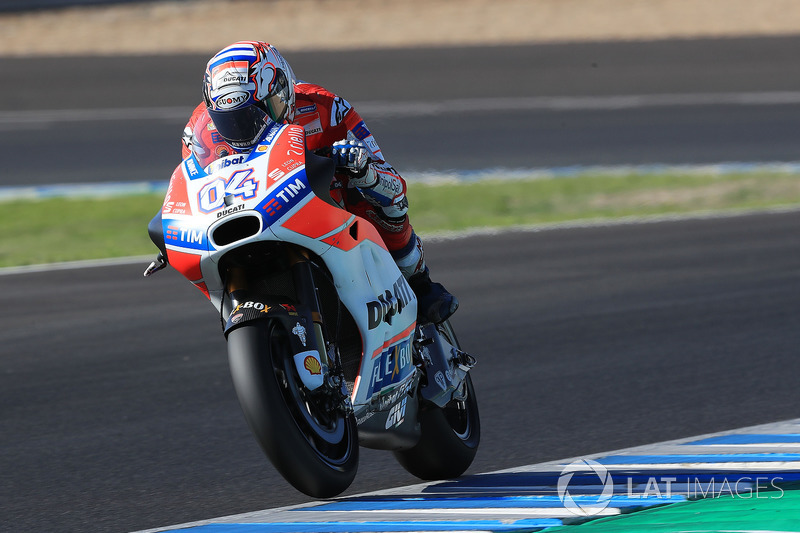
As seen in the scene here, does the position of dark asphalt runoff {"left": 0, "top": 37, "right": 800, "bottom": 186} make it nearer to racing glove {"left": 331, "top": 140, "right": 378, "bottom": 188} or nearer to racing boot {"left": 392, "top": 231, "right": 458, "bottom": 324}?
racing boot {"left": 392, "top": 231, "right": 458, "bottom": 324}

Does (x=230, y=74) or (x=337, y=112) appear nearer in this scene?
(x=230, y=74)

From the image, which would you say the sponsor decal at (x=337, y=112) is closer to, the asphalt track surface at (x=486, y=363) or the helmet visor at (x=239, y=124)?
the helmet visor at (x=239, y=124)

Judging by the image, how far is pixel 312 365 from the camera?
13.1ft

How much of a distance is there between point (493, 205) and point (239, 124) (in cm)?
963

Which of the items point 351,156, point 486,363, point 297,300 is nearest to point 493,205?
point 486,363

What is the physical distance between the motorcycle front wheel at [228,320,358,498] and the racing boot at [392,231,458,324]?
3.30 feet

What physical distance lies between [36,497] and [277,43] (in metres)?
17.6

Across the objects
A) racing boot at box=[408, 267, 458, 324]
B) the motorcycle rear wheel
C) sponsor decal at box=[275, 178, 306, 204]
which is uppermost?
sponsor decal at box=[275, 178, 306, 204]

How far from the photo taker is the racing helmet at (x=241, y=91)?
4.21 metres

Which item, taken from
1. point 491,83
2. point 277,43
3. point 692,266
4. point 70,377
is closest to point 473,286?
point 692,266

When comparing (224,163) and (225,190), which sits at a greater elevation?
(224,163)

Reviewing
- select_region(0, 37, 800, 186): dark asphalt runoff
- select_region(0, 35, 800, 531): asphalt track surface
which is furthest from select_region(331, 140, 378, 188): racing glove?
select_region(0, 37, 800, 186): dark asphalt runoff

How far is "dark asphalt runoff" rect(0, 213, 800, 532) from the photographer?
196 inches

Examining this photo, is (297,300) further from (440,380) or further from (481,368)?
(481,368)
